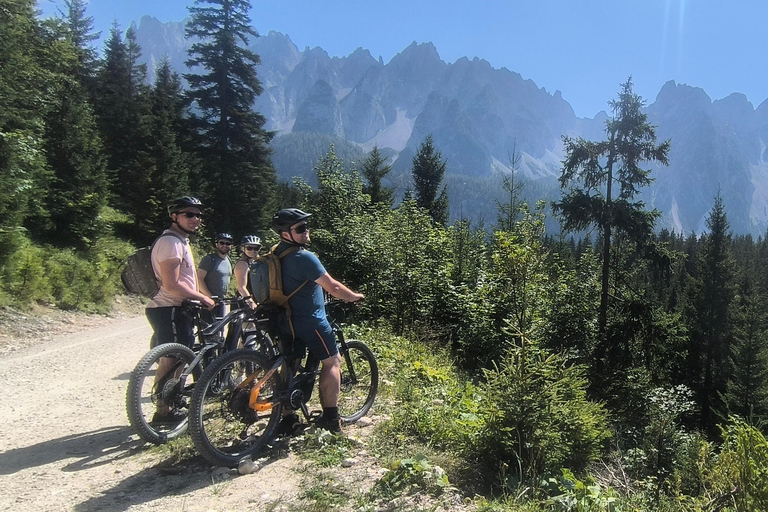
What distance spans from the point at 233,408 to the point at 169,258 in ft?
5.36

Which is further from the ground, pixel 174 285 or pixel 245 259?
pixel 245 259

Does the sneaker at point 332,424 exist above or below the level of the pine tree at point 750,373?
above

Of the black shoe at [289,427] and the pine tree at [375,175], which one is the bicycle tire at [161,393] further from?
the pine tree at [375,175]

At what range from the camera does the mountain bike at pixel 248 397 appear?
10.8 feet

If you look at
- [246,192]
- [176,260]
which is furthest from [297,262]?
[246,192]

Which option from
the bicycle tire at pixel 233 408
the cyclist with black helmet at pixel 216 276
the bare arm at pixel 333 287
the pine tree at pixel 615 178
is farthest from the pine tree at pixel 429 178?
the bicycle tire at pixel 233 408

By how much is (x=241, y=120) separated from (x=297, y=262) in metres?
25.8

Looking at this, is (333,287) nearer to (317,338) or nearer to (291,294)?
(291,294)

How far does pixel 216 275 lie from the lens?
5785 mm

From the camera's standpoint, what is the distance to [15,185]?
34.1 ft

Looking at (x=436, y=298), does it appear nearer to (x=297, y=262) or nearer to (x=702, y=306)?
(x=297, y=262)

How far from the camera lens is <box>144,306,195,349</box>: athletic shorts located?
425 centimetres

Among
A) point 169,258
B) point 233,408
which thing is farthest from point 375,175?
point 233,408

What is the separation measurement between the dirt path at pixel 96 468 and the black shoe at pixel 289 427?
0.28m
